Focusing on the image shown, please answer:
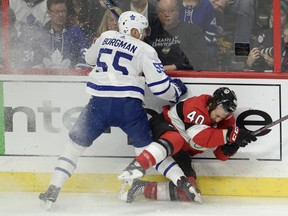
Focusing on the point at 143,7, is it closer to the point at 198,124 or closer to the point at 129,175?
the point at 198,124

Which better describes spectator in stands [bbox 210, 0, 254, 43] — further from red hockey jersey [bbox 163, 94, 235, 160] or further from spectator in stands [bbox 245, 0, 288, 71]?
red hockey jersey [bbox 163, 94, 235, 160]

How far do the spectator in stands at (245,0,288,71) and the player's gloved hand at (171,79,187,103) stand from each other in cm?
42

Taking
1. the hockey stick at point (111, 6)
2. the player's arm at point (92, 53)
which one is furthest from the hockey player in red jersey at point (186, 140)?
the hockey stick at point (111, 6)

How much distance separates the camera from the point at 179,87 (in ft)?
18.3

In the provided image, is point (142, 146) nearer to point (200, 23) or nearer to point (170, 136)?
point (170, 136)

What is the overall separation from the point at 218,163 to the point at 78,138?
2.98 ft

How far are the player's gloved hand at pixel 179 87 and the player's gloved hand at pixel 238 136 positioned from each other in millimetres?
392

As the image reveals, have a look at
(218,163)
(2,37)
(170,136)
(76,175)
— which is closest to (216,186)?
(218,163)

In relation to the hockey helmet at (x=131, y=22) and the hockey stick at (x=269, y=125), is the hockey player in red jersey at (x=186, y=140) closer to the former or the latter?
the hockey stick at (x=269, y=125)

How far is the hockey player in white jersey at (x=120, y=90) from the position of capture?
5402mm

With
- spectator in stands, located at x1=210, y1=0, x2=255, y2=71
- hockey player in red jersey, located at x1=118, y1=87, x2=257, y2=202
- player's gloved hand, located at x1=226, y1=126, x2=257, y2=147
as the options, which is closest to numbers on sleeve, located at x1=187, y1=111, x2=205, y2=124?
hockey player in red jersey, located at x1=118, y1=87, x2=257, y2=202

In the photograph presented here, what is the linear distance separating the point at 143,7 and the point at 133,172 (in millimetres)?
1079

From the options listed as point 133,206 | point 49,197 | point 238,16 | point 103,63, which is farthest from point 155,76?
point 49,197

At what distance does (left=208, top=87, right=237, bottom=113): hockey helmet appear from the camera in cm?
536
